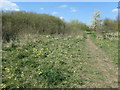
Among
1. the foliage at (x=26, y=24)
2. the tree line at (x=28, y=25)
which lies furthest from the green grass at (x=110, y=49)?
the foliage at (x=26, y=24)

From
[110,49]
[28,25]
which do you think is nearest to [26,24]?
[28,25]

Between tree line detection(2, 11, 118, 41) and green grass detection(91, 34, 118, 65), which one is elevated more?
tree line detection(2, 11, 118, 41)

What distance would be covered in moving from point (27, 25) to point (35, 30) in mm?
889

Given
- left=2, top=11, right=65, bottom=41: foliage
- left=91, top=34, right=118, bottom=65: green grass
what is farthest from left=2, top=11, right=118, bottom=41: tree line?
left=91, top=34, right=118, bottom=65: green grass

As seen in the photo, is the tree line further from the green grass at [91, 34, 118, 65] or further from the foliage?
the green grass at [91, 34, 118, 65]

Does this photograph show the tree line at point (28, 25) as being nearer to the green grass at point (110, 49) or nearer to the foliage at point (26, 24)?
the foliage at point (26, 24)

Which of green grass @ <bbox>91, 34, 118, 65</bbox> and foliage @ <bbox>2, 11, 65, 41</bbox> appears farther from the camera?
foliage @ <bbox>2, 11, 65, 41</bbox>

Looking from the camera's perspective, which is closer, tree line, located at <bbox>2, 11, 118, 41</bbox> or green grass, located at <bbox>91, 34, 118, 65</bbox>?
green grass, located at <bbox>91, 34, 118, 65</bbox>

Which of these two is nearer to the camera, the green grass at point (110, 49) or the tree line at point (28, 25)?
the green grass at point (110, 49)

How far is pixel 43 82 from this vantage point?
12.5 ft

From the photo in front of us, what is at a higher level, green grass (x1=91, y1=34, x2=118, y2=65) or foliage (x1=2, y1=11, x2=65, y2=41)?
foliage (x1=2, y1=11, x2=65, y2=41)

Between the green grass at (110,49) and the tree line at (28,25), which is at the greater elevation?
the tree line at (28,25)

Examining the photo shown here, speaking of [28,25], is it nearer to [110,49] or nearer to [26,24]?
[26,24]

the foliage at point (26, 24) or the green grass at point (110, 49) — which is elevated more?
the foliage at point (26, 24)
